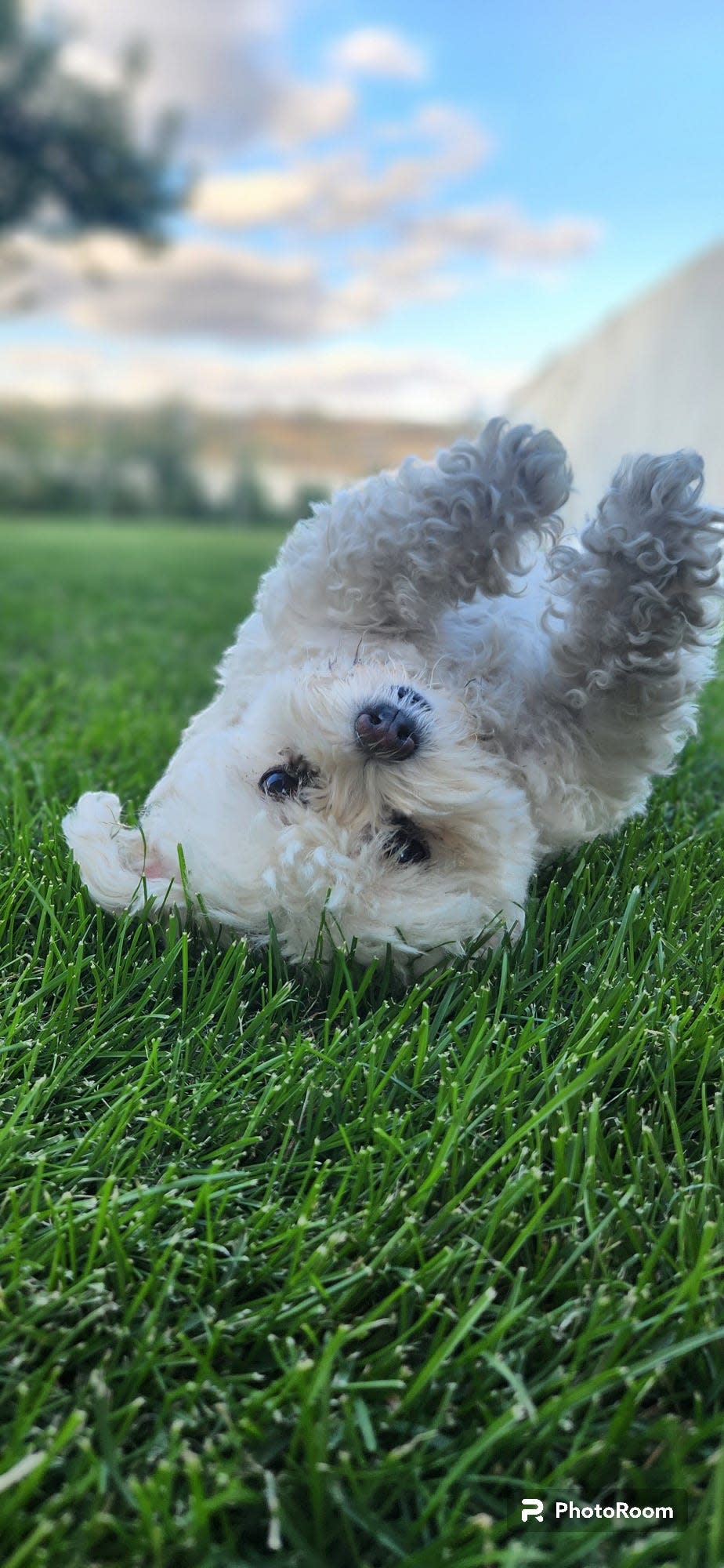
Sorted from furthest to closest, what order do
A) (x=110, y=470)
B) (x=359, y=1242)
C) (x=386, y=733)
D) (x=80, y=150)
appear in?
(x=110, y=470)
(x=80, y=150)
(x=386, y=733)
(x=359, y=1242)

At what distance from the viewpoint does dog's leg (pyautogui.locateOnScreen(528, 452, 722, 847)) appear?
1.87 m

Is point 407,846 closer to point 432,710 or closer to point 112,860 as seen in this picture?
point 432,710

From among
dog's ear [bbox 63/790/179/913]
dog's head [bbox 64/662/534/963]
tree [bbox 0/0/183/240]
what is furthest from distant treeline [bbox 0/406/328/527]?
dog's head [bbox 64/662/534/963]

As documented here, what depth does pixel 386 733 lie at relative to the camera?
172 cm

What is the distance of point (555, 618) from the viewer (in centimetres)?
207

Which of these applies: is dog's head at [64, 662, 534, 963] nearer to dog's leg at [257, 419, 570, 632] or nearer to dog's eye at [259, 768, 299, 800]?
dog's eye at [259, 768, 299, 800]

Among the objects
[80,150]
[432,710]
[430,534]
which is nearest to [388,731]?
[432,710]

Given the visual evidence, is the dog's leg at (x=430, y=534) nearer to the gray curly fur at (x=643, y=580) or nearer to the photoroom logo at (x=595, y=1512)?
the gray curly fur at (x=643, y=580)

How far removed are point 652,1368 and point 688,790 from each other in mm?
1937

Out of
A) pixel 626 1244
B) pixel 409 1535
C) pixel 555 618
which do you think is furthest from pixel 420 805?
pixel 409 1535

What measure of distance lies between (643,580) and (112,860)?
1.08 m

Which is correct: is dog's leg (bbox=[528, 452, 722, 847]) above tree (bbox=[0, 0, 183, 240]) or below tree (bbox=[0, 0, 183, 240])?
below

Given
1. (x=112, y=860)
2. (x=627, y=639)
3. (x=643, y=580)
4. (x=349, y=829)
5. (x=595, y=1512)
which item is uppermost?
(x=643, y=580)

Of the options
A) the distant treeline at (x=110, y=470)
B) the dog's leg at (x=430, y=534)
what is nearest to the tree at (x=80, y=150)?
the distant treeline at (x=110, y=470)
